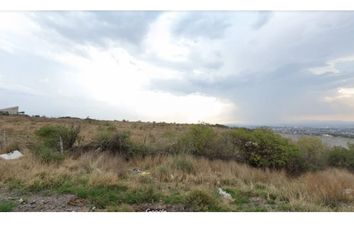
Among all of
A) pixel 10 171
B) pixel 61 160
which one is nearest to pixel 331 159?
pixel 61 160

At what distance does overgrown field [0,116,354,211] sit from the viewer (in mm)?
5137

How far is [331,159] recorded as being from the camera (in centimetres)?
997

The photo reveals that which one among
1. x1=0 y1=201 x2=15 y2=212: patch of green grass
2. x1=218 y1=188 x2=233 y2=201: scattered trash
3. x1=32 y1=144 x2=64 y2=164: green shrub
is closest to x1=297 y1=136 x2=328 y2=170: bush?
x1=218 y1=188 x2=233 y2=201: scattered trash

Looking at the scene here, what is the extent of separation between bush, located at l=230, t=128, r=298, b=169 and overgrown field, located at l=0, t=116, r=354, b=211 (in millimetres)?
33

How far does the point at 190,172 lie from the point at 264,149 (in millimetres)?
3280

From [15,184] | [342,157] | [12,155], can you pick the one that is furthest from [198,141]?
A: [12,155]

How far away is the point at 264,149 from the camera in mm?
9602

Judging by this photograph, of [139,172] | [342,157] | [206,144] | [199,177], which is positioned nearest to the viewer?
[199,177]

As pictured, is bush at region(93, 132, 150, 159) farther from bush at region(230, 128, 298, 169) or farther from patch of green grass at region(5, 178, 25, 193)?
patch of green grass at region(5, 178, 25, 193)

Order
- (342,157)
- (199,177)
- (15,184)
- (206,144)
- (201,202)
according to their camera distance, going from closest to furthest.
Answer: (201,202)
(15,184)
(199,177)
(342,157)
(206,144)

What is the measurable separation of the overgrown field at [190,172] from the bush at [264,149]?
0.03 metres

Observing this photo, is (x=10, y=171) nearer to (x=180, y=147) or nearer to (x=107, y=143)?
(x=107, y=143)

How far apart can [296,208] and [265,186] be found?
73.1 inches

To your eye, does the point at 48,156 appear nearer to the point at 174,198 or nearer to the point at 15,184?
the point at 15,184
